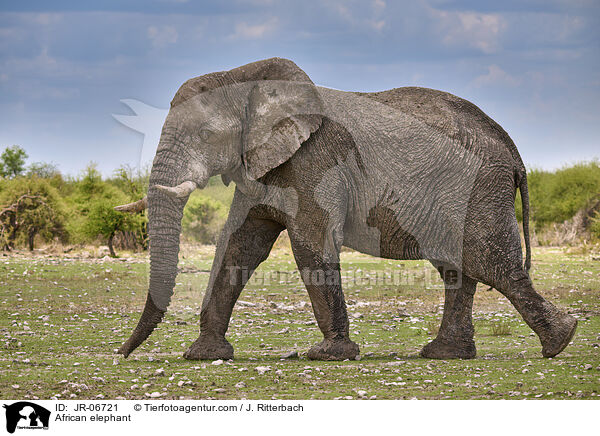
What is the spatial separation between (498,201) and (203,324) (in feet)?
13.6

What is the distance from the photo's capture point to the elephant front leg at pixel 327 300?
9867mm

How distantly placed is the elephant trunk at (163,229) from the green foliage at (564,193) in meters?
29.9

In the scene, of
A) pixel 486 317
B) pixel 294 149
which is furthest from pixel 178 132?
pixel 486 317

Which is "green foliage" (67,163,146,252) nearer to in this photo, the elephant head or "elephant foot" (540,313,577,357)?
the elephant head

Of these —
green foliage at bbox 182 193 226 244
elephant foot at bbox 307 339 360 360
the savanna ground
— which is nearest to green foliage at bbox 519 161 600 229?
the savanna ground

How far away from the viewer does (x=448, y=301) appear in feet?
35.6

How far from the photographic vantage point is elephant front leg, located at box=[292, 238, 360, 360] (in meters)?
9.87

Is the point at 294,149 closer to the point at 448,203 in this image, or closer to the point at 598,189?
the point at 448,203

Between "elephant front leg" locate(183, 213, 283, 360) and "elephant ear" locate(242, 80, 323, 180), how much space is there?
0.90 m

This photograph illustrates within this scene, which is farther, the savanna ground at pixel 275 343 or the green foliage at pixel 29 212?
the green foliage at pixel 29 212

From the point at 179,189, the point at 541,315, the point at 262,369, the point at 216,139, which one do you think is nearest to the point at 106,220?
the point at 216,139

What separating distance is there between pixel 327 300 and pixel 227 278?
1480mm

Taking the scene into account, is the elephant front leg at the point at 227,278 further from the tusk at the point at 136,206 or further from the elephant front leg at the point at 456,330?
the elephant front leg at the point at 456,330
